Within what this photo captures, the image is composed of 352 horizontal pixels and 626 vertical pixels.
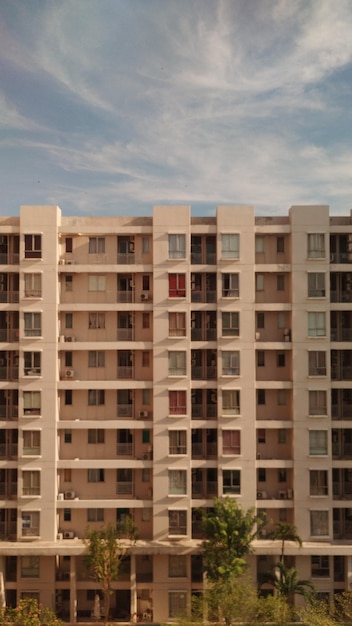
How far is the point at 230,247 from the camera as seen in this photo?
28875mm

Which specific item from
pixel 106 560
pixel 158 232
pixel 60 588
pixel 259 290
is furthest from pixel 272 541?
pixel 158 232

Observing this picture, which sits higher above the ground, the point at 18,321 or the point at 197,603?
the point at 18,321

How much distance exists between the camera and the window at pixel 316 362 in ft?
93.6

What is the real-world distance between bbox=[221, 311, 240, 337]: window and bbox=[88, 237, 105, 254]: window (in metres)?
8.02

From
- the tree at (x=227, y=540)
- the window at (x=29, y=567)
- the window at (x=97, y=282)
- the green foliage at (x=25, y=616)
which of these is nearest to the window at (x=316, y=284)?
the window at (x=97, y=282)

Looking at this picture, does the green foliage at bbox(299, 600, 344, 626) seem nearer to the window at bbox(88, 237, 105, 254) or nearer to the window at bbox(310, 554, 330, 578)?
the window at bbox(310, 554, 330, 578)

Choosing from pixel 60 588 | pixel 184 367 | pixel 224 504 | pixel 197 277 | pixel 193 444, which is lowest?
pixel 60 588

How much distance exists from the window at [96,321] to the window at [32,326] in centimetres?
281

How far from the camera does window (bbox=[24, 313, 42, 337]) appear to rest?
2861 cm

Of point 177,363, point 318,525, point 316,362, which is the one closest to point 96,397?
point 177,363

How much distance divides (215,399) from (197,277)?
7088 millimetres

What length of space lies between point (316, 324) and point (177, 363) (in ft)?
26.5

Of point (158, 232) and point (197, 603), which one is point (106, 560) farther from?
point (158, 232)

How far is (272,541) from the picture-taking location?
28.2 meters
